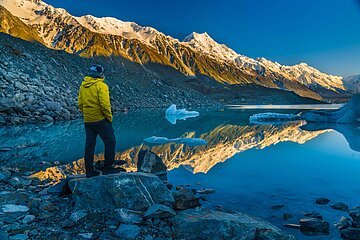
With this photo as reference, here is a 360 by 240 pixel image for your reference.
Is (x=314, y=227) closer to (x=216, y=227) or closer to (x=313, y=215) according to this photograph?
(x=313, y=215)

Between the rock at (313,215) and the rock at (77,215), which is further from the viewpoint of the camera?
the rock at (313,215)

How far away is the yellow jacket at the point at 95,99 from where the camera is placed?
6633mm

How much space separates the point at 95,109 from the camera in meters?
6.77

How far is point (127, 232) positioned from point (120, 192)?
107 centimetres

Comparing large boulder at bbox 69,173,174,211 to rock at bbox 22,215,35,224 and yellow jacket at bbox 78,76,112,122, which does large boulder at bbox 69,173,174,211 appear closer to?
rock at bbox 22,215,35,224

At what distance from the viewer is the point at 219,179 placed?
9.17 m

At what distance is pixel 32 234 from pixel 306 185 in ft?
22.9

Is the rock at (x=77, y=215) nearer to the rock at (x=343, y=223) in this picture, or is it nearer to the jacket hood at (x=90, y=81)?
the jacket hood at (x=90, y=81)

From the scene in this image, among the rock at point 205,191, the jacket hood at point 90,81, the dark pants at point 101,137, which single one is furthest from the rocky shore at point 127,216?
the jacket hood at point 90,81

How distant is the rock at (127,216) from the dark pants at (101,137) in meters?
1.84

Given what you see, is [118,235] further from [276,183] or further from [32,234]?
[276,183]

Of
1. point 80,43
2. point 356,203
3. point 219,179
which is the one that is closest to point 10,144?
point 219,179

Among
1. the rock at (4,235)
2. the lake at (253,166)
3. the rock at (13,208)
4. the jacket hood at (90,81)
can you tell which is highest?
the jacket hood at (90,81)

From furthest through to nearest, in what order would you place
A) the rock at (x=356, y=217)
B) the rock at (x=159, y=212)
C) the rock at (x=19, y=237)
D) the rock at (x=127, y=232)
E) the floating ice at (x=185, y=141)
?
the floating ice at (x=185, y=141), the rock at (x=356, y=217), the rock at (x=159, y=212), the rock at (x=127, y=232), the rock at (x=19, y=237)
